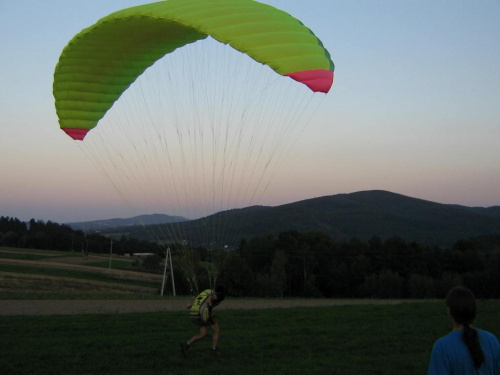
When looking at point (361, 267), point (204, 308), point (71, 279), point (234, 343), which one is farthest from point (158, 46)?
point (361, 267)

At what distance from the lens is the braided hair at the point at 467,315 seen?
3074 millimetres

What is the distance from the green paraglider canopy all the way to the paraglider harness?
3.82 m

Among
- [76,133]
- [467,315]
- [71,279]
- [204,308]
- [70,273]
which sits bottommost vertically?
[71,279]

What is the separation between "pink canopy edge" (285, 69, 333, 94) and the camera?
7.00 metres

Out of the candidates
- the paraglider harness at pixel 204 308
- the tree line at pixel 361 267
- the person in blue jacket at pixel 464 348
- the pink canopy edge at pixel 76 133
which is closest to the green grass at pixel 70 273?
the tree line at pixel 361 267

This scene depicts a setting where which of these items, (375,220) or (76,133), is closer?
(76,133)

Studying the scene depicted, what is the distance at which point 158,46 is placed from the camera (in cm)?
1085

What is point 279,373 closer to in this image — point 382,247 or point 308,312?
point 308,312

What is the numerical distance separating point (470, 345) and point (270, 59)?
5.09m

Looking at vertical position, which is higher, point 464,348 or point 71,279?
point 464,348

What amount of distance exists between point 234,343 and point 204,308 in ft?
4.07

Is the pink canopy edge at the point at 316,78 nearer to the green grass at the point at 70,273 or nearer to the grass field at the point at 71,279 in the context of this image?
the grass field at the point at 71,279

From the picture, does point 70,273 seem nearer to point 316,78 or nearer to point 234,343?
point 234,343

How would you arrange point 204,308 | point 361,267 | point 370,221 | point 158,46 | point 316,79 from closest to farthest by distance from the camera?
point 316,79
point 204,308
point 158,46
point 361,267
point 370,221
